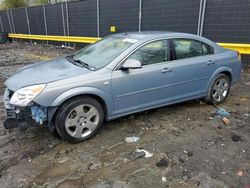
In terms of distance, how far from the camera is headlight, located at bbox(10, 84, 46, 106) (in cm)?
328

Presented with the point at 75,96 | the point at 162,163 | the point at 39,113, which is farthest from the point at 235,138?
the point at 39,113

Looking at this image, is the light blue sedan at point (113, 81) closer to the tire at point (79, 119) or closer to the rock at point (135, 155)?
the tire at point (79, 119)

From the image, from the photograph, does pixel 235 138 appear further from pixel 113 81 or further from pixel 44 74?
pixel 44 74

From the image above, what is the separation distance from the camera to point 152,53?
13.9ft

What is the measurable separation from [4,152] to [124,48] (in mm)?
2410

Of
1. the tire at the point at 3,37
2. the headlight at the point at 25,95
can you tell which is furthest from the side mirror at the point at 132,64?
the tire at the point at 3,37

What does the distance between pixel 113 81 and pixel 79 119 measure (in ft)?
2.53

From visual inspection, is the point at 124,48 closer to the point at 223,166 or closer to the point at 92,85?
the point at 92,85

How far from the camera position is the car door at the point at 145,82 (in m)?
3.86

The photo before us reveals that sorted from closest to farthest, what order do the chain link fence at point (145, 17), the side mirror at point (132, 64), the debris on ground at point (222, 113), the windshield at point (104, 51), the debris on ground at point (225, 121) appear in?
the side mirror at point (132, 64)
the windshield at point (104, 51)
the debris on ground at point (225, 121)
the debris on ground at point (222, 113)
the chain link fence at point (145, 17)

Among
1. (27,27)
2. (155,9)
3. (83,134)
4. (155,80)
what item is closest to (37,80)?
(83,134)

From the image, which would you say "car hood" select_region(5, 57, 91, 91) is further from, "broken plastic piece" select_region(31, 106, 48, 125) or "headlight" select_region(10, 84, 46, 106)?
"broken plastic piece" select_region(31, 106, 48, 125)

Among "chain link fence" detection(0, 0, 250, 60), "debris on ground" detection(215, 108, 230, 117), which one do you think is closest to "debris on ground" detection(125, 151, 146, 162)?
"debris on ground" detection(215, 108, 230, 117)

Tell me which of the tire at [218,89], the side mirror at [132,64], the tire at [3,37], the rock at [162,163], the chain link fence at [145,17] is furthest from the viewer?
the tire at [3,37]
